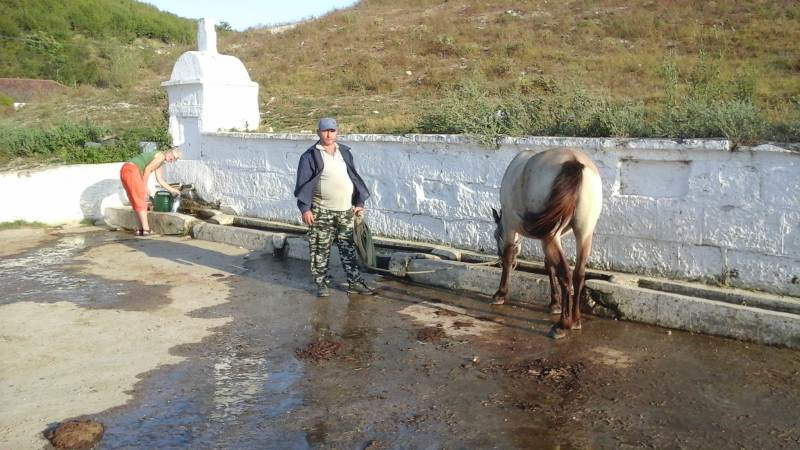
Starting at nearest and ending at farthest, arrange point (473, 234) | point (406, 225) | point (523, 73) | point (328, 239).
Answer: point (328, 239), point (473, 234), point (406, 225), point (523, 73)

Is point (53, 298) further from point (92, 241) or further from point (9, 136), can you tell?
point (9, 136)

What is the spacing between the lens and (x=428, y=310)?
645 centimetres

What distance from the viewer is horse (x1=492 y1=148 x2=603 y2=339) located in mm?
5281

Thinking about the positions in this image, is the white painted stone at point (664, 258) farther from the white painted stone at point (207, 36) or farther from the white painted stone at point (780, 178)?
the white painted stone at point (207, 36)

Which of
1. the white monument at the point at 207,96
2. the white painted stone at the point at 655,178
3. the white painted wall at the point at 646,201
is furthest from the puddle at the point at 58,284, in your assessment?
the white painted stone at the point at 655,178

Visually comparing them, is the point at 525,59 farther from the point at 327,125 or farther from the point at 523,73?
the point at 327,125

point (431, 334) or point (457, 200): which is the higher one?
point (457, 200)

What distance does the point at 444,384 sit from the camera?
467cm

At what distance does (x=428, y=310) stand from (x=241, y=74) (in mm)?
6830

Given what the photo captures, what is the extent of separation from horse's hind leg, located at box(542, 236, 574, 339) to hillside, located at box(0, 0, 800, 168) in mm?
1885

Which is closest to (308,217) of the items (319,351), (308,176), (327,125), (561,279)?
(308,176)

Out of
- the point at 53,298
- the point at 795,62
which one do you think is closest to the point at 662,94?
the point at 795,62

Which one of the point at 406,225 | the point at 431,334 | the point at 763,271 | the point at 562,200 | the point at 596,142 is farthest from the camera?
the point at 406,225

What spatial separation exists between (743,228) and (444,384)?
305cm
